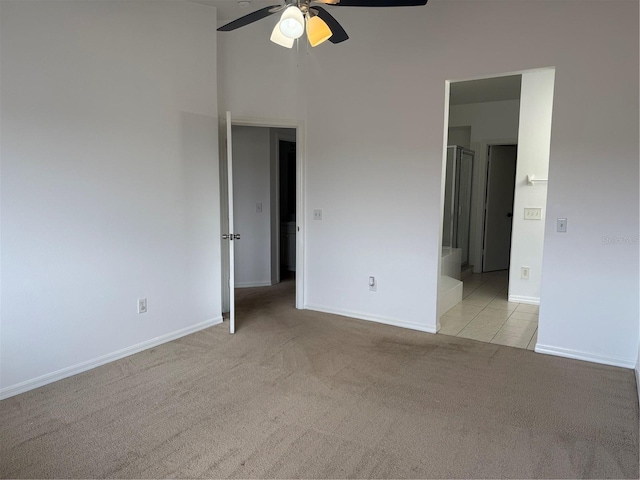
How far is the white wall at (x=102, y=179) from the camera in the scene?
2.58m

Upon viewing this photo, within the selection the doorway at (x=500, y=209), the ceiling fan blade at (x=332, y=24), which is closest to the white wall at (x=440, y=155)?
the doorway at (x=500, y=209)

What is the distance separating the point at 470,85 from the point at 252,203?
3027 mm

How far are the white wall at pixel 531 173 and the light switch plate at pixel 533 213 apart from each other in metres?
0.03

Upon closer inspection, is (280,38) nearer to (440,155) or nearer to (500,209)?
(440,155)

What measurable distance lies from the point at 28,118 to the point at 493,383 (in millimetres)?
3371

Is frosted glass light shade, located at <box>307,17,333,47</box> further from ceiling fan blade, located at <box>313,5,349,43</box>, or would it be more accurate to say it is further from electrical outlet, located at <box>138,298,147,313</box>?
electrical outlet, located at <box>138,298,147,313</box>

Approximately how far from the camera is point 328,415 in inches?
95.1

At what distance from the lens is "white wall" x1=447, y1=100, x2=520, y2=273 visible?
20.2 feet

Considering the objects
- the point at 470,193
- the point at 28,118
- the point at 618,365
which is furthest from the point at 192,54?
the point at 470,193

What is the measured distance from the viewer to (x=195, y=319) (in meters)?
3.80

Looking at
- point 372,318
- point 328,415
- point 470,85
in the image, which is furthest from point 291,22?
point 470,85

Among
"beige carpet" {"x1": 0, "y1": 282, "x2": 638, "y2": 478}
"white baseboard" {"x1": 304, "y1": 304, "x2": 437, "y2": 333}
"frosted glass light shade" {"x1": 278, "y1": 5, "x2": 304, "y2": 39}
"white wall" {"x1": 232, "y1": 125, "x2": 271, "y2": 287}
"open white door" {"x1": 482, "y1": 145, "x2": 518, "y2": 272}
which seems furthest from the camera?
"open white door" {"x1": 482, "y1": 145, "x2": 518, "y2": 272}

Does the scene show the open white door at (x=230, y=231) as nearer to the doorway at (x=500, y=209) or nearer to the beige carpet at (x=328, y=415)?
the beige carpet at (x=328, y=415)

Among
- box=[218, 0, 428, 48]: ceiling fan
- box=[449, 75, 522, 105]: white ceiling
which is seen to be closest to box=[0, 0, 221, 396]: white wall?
box=[218, 0, 428, 48]: ceiling fan
